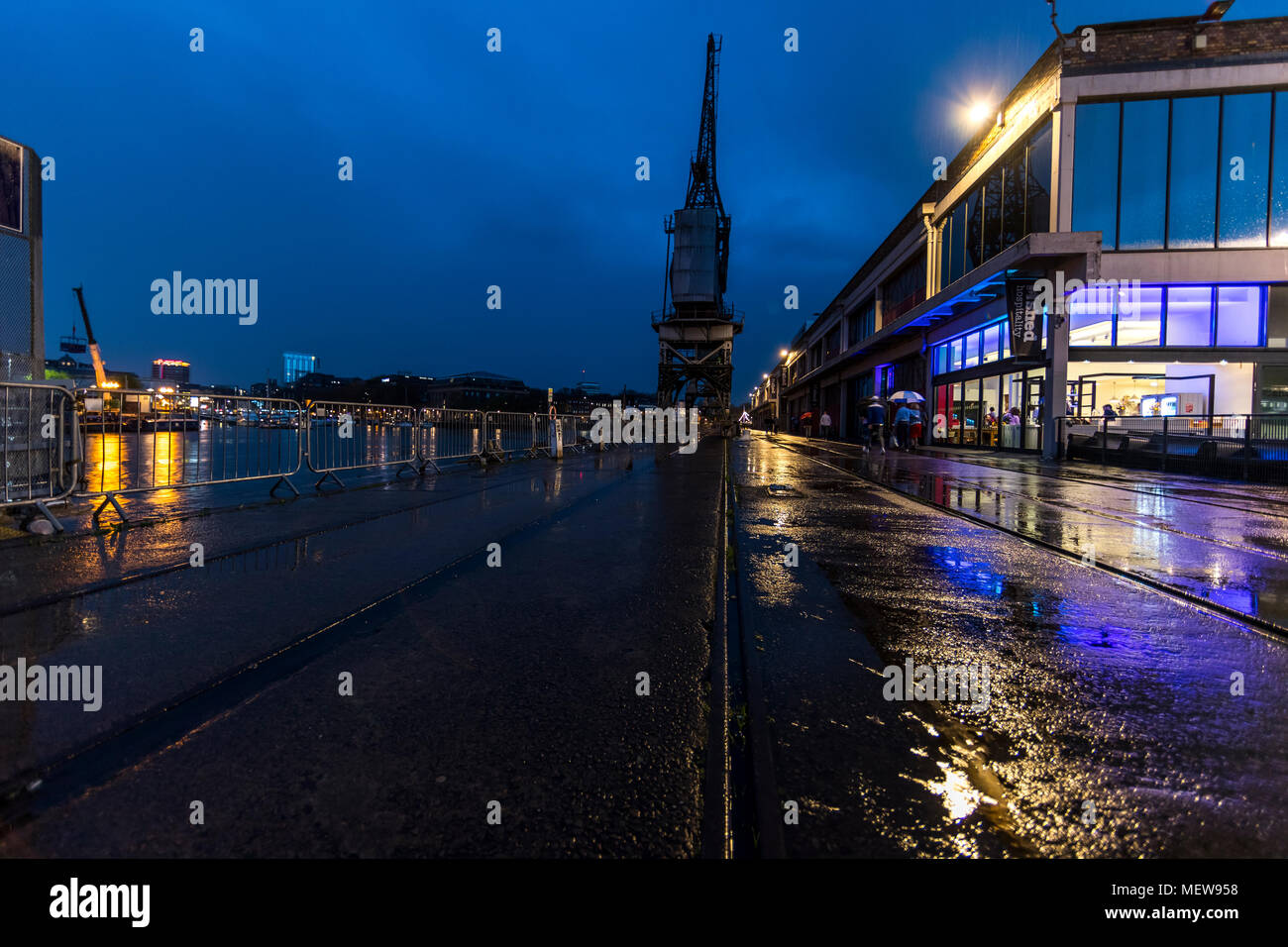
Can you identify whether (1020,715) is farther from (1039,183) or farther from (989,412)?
(989,412)

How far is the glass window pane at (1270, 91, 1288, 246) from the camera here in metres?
19.8

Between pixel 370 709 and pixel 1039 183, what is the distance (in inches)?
1068

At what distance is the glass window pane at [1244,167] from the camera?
19.9 meters

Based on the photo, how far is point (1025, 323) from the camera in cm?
2181

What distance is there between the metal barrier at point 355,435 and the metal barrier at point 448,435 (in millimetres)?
245

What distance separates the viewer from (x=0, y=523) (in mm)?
6352

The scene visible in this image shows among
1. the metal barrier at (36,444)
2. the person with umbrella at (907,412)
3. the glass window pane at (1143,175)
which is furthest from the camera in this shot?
the person with umbrella at (907,412)

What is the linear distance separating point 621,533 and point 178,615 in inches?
141

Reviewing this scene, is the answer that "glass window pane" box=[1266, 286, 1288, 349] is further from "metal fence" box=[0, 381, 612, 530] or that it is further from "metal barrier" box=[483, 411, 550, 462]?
"metal fence" box=[0, 381, 612, 530]

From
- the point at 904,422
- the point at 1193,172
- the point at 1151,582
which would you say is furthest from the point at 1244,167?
the point at 1151,582

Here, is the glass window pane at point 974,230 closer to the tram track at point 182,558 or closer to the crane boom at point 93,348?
the tram track at point 182,558

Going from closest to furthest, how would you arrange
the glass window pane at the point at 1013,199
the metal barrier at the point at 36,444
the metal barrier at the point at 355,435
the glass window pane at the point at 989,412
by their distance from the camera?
the metal barrier at the point at 36,444
the metal barrier at the point at 355,435
the glass window pane at the point at 1013,199
the glass window pane at the point at 989,412

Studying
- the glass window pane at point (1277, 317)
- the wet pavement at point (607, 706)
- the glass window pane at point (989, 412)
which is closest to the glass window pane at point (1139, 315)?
the glass window pane at point (1277, 317)

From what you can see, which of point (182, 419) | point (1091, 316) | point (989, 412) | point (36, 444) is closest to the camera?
point (36, 444)
